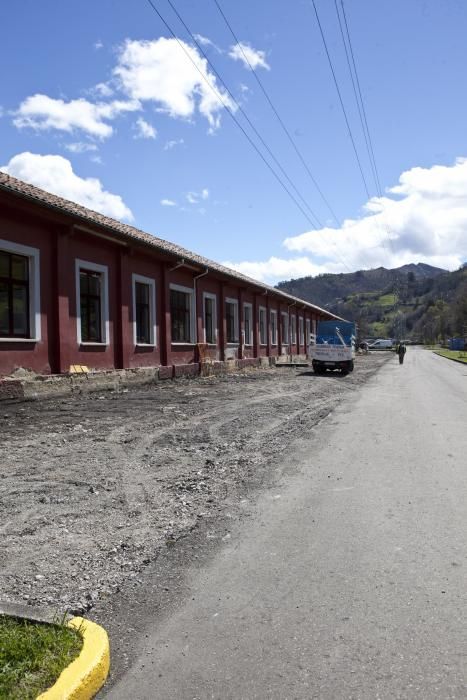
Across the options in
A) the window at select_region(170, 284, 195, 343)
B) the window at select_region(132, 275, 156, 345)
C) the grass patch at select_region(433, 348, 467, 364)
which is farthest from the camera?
the grass patch at select_region(433, 348, 467, 364)

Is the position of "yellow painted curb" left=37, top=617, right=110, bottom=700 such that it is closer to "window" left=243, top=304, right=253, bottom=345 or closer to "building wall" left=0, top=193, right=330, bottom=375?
"building wall" left=0, top=193, right=330, bottom=375

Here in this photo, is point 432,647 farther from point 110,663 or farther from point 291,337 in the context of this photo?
point 291,337

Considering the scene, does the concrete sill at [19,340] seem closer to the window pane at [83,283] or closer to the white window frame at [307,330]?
the window pane at [83,283]

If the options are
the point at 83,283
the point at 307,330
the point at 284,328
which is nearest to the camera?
the point at 83,283

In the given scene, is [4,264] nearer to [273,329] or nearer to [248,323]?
[248,323]

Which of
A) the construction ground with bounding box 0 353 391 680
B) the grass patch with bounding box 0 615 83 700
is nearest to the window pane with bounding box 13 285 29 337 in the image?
the construction ground with bounding box 0 353 391 680

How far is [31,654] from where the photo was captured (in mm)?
2754

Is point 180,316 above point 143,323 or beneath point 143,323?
above

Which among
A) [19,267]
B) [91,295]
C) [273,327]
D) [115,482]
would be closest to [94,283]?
[91,295]

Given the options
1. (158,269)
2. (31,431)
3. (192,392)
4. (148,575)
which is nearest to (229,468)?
(148,575)

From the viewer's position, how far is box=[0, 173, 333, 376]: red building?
1323 cm

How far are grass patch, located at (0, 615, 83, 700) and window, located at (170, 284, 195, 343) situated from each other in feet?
60.6

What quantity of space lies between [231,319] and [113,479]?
2250cm

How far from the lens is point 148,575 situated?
398 centimetres
